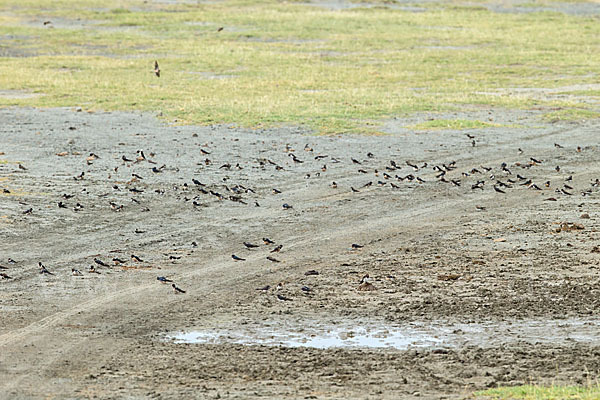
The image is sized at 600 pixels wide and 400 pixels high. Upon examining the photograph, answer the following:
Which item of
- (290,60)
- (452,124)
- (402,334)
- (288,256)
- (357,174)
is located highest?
(402,334)

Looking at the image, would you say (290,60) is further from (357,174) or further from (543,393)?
(543,393)

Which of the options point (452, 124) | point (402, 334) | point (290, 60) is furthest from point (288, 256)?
point (290, 60)

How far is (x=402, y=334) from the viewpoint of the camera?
9555 mm

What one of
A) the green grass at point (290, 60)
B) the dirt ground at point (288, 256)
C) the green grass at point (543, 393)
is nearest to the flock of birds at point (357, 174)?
the dirt ground at point (288, 256)

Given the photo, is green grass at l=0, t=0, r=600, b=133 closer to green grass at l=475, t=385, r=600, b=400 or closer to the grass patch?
the grass patch

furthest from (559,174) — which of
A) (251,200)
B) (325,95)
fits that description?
(325,95)

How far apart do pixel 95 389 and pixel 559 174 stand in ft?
40.8

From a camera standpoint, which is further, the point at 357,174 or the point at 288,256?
the point at 357,174

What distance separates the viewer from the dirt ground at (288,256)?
8.44m

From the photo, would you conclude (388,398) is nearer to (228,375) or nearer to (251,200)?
(228,375)

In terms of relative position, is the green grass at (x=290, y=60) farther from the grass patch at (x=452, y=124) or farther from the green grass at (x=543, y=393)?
the green grass at (x=543, y=393)

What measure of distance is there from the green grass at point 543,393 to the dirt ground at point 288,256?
0.30 metres

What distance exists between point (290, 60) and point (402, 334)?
1210 inches

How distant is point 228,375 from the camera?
8.36m
